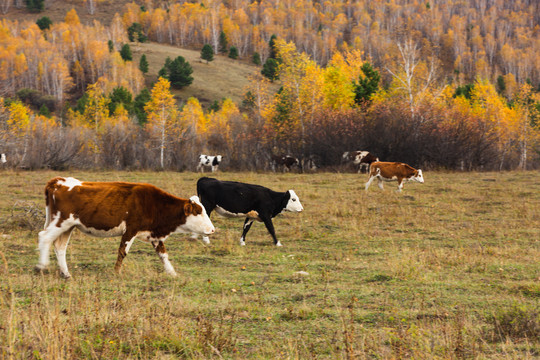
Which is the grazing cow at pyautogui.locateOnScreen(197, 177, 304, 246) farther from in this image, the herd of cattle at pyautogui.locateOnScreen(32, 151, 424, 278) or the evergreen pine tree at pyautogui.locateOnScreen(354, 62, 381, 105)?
the evergreen pine tree at pyautogui.locateOnScreen(354, 62, 381, 105)

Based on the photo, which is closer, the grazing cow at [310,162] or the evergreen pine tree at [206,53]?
the grazing cow at [310,162]

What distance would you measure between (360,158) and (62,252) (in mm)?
30241

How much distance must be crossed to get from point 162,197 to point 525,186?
20.7 m

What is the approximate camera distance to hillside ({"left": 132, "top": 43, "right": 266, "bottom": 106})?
11112 cm

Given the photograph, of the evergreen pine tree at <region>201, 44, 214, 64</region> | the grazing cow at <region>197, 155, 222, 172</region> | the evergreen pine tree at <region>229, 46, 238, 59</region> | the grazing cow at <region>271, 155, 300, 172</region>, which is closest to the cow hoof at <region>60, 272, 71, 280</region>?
the grazing cow at <region>271, 155, 300, 172</region>

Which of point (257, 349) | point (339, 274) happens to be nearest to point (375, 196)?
point (339, 274)

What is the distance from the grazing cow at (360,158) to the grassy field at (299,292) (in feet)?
59.3

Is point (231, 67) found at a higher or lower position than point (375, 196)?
higher

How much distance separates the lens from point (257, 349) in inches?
194

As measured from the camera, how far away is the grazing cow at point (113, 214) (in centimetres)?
795

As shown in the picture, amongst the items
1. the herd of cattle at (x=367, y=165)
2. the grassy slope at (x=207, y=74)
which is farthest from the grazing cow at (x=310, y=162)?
the grassy slope at (x=207, y=74)

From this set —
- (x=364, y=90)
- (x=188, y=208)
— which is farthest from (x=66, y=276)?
(x=364, y=90)

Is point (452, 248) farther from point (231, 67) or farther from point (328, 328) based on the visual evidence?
point (231, 67)

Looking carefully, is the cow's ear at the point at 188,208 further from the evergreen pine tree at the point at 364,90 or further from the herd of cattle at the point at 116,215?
the evergreen pine tree at the point at 364,90
